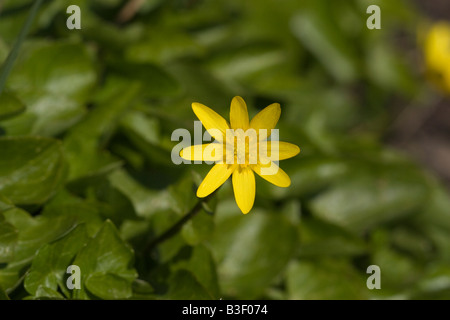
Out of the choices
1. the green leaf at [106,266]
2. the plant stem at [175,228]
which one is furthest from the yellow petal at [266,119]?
the green leaf at [106,266]

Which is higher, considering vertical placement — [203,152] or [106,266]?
[203,152]

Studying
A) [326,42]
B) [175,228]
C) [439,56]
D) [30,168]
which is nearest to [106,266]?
[175,228]

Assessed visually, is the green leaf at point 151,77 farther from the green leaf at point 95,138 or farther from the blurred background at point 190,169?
the green leaf at point 95,138

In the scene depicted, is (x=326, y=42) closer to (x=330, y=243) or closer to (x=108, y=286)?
(x=330, y=243)

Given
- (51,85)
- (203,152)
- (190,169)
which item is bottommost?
(203,152)

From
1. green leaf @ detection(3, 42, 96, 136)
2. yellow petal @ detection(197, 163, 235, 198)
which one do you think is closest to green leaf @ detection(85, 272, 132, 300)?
yellow petal @ detection(197, 163, 235, 198)

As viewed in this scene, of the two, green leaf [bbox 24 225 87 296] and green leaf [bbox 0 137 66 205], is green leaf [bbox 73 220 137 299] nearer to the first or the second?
green leaf [bbox 24 225 87 296]
